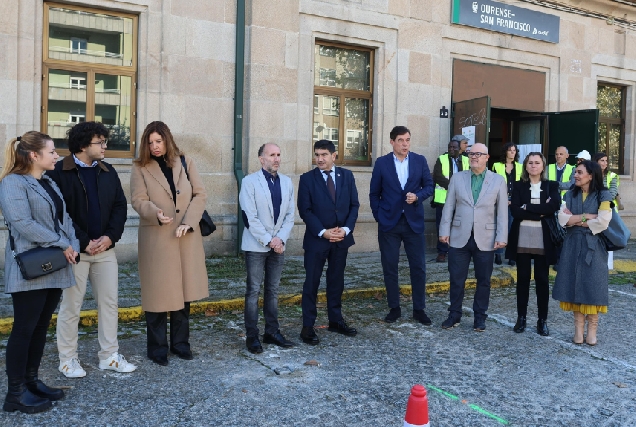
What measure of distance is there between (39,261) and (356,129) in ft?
26.7

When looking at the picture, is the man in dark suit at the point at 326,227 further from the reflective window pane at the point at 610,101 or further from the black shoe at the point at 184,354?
the reflective window pane at the point at 610,101

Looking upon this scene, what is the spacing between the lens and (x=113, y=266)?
502 cm

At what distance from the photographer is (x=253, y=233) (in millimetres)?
5641

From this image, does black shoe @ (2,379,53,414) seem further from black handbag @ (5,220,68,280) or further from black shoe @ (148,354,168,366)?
black shoe @ (148,354,168,366)

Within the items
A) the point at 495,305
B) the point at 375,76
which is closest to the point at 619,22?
the point at 375,76

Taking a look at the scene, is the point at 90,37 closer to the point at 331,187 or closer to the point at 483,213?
the point at 331,187

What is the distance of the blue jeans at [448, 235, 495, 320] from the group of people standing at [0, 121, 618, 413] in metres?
0.01

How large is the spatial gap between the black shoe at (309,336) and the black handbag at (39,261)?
2.43m

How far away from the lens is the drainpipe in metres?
9.96

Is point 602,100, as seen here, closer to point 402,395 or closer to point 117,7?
point 117,7

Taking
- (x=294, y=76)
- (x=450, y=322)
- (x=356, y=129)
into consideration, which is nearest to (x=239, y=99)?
(x=294, y=76)

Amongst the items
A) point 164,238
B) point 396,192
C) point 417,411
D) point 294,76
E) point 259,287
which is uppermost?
point 294,76

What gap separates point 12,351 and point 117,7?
636 centimetres

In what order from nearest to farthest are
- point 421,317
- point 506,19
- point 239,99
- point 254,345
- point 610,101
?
point 254,345 → point 421,317 → point 239,99 → point 506,19 → point 610,101
